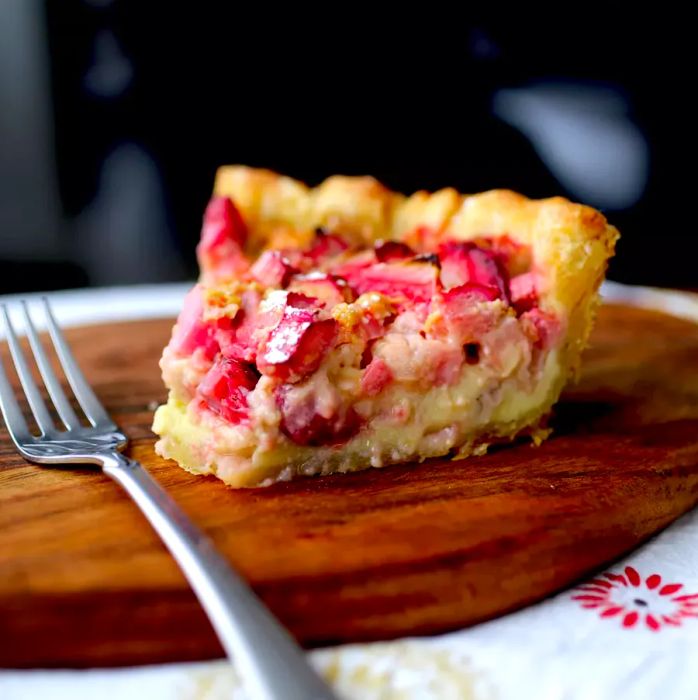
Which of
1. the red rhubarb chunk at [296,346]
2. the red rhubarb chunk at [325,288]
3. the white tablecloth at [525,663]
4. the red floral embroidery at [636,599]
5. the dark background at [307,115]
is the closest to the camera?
the white tablecloth at [525,663]

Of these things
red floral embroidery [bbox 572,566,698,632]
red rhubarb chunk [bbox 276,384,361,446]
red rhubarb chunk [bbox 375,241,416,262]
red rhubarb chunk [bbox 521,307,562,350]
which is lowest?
red floral embroidery [bbox 572,566,698,632]

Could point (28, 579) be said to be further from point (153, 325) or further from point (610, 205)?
point (610, 205)

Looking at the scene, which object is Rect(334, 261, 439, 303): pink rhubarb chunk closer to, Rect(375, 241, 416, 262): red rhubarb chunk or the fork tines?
Rect(375, 241, 416, 262): red rhubarb chunk

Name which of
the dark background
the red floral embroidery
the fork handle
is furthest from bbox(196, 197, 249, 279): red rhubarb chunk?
the dark background

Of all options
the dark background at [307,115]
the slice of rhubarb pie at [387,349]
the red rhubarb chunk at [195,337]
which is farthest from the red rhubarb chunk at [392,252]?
the dark background at [307,115]

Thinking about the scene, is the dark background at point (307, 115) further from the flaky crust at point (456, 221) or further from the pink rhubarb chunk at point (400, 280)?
the pink rhubarb chunk at point (400, 280)

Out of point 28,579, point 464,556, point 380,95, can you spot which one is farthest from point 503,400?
point 380,95
